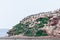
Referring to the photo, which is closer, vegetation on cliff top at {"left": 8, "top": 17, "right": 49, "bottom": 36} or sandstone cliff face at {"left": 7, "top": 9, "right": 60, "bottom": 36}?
sandstone cliff face at {"left": 7, "top": 9, "right": 60, "bottom": 36}

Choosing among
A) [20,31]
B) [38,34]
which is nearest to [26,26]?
[20,31]

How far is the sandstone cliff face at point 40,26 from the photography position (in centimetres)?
2885

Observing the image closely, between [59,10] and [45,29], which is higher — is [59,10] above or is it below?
above

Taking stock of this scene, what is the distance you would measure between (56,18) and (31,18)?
19.1 feet

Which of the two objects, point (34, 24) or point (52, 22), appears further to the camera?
point (34, 24)

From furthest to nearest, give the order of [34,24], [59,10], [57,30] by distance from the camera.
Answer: [59,10]
[34,24]
[57,30]

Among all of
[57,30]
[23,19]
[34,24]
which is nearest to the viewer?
[57,30]

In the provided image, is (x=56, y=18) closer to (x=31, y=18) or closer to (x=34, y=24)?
(x=34, y=24)

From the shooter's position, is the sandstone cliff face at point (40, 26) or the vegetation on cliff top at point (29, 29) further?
the vegetation on cliff top at point (29, 29)

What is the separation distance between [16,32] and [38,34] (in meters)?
6.02

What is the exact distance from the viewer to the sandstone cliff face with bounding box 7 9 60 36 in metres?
28.8

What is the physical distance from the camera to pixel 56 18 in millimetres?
30891

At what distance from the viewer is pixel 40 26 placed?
102 ft

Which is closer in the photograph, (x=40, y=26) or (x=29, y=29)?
(x=40, y=26)
